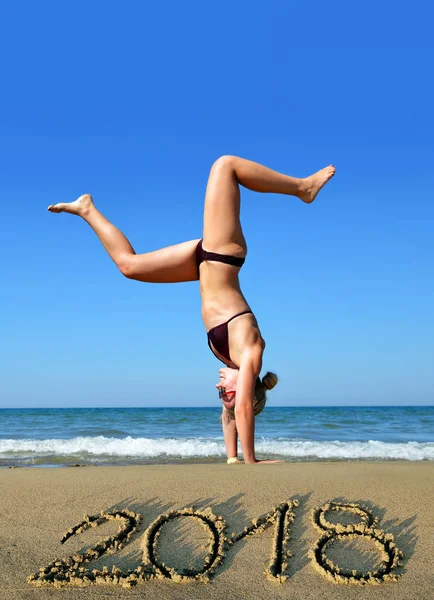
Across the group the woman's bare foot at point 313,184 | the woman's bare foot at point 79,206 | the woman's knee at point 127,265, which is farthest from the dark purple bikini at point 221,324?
the woman's bare foot at point 79,206

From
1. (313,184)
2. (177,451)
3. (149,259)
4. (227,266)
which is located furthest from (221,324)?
(177,451)

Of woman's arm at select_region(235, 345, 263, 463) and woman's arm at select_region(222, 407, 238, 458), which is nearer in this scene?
woman's arm at select_region(235, 345, 263, 463)

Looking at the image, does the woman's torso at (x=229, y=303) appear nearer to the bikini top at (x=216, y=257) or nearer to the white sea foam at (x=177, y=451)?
the bikini top at (x=216, y=257)

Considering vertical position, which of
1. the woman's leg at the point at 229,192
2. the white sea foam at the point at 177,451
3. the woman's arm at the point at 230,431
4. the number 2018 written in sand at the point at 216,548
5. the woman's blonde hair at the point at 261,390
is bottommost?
the white sea foam at the point at 177,451

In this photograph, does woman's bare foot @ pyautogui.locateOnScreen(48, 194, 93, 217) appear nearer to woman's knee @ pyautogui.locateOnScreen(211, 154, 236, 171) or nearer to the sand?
woman's knee @ pyautogui.locateOnScreen(211, 154, 236, 171)

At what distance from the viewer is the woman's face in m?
4.35

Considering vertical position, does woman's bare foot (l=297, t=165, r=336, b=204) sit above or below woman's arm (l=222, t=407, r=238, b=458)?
above

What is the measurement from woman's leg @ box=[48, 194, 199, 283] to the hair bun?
1033 millimetres

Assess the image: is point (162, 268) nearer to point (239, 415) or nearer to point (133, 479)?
point (239, 415)

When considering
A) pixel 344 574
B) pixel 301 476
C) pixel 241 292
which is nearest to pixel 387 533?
pixel 344 574

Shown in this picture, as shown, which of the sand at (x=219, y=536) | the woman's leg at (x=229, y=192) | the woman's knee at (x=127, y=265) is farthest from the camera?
the woman's knee at (x=127, y=265)

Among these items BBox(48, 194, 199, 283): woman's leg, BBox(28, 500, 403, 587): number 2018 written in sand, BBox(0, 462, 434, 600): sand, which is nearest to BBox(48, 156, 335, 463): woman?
BBox(48, 194, 199, 283): woman's leg

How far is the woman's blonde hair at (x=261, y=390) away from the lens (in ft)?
14.7

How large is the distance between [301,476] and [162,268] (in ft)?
6.65
